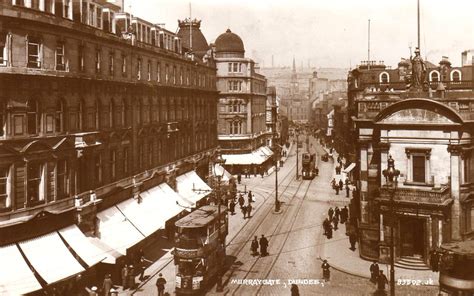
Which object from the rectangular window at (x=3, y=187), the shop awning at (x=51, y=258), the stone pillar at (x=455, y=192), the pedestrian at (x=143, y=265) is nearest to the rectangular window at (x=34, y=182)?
the rectangular window at (x=3, y=187)

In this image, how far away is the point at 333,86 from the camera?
197875 mm

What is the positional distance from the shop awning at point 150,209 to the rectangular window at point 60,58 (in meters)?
10.4

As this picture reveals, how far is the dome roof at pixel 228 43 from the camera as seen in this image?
7475cm

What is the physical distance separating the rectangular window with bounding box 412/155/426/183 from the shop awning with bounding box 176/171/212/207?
696 inches

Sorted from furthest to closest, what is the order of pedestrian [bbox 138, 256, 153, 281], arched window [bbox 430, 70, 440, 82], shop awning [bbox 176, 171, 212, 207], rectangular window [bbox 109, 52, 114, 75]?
arched window [bbox 430, 70, 440, 82] → shop awning [bbox 176, 171, 212, 207] → rectangular window [bbox 109, 52, 114, 75] → pedestrian [bbox 138, 256, 153, 281]

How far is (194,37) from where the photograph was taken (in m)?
70.1

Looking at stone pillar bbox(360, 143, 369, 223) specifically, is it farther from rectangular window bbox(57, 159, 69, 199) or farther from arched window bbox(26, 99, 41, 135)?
arched window bbox(26, 99, 41, 135)

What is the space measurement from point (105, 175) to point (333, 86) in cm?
17583

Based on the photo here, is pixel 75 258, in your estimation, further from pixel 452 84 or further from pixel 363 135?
pixel 452 84

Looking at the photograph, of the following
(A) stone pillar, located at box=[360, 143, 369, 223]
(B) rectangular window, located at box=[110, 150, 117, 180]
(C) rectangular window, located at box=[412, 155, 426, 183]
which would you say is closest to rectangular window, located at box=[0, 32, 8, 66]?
(B) rectangular window, located at box=[110, 150, 117, 180]

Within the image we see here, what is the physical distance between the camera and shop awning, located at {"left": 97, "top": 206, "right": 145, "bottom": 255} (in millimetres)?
27837

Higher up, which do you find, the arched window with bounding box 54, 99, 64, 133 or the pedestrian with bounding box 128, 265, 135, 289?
the arched window with bounding box 54, 99, 64, 133

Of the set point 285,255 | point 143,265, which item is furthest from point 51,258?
point 285,255

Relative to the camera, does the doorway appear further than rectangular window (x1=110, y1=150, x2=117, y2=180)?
No
